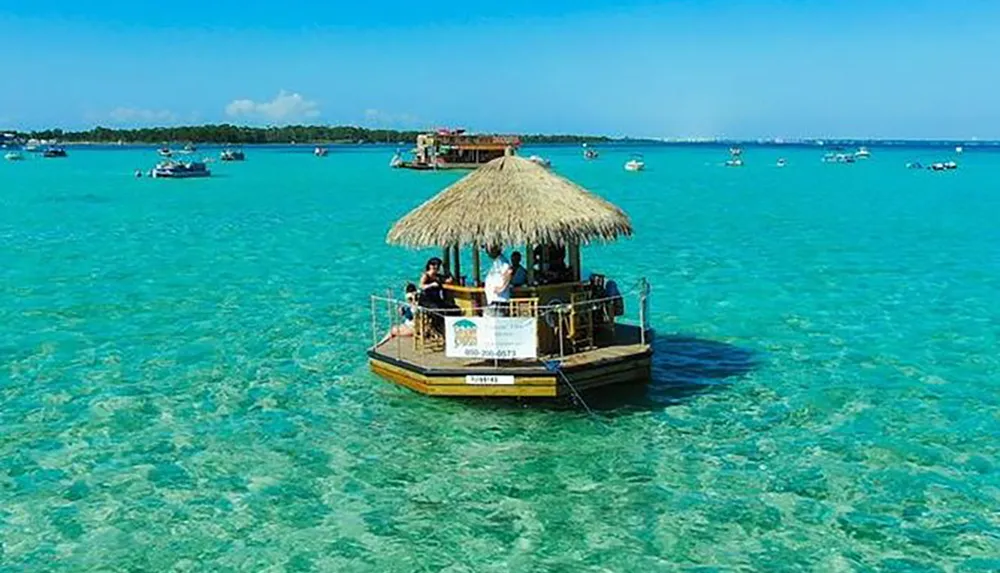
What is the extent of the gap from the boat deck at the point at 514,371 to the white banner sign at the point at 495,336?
0.24m

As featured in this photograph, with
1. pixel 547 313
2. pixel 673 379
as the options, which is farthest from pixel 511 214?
pixel 673 379

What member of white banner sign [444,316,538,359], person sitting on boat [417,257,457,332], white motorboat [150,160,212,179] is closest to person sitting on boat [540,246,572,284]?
person sitting on boat [417,257,457,332]

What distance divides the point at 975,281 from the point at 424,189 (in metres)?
62.2

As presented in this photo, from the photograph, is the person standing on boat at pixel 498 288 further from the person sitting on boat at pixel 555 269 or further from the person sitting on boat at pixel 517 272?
the person sitting on boat at pixel 555 269

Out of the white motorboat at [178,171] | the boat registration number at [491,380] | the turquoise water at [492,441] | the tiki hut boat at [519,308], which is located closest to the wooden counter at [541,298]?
the tiki hut boat at [519,308]

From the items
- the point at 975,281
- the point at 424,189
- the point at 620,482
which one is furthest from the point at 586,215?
the point at 424,189

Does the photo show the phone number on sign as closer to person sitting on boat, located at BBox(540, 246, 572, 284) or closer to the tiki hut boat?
the tiki hut boat

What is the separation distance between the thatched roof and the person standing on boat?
1.49 feet

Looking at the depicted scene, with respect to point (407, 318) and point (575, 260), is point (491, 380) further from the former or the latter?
point (407, 318)

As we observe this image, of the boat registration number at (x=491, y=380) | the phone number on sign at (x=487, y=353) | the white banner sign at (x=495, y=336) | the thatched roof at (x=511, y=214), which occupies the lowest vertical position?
the boat registration number at (x=491, y=380)

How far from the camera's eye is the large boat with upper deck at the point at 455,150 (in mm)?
111500

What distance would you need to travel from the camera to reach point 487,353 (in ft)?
49.7

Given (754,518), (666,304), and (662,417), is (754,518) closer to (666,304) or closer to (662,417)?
(662,417)

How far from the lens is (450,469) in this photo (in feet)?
43.5
